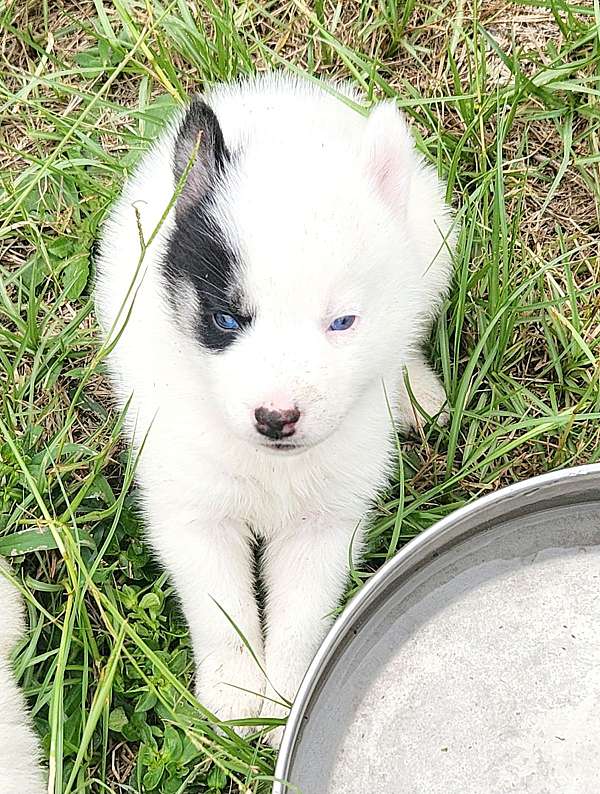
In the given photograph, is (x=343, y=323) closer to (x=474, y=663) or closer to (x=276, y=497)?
(x=276, y=497)

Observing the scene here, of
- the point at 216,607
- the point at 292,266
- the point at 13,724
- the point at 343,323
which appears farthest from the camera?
the point at 216,607

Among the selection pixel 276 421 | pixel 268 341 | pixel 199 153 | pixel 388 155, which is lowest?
pixel 276 421

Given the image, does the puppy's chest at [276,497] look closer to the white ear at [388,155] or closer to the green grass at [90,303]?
the green grass at [90,303]

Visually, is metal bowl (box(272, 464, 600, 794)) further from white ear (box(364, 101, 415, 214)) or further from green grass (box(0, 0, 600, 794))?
white ear (box(364, 101, 415, 214))

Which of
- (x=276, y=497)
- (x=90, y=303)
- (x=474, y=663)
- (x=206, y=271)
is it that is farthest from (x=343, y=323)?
(x=90, y=303)

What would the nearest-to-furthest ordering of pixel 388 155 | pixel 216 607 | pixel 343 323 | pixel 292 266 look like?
pixel 292 266 < pixel 343 323 < pixel 388 155 < pixel 216 607

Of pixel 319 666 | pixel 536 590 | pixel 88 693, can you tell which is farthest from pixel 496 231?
pixel 88 693


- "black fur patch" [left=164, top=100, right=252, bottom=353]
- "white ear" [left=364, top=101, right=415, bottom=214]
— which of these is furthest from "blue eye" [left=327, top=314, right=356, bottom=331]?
"white ear" [left=364, top=101, right=415, bottom=214]

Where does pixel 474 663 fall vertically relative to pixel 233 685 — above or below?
below
